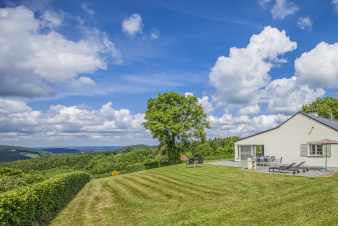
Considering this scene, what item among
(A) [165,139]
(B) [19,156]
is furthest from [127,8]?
(B) [19,156]

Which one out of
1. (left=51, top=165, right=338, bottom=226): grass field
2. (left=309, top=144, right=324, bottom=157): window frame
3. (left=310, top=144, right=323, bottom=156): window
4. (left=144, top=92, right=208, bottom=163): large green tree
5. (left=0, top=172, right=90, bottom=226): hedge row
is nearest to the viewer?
(left=0, top=172, right=90, bottom=226): hedge row

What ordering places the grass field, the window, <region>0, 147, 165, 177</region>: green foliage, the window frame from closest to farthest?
the grass field < the window frame < the window < <region>0, 147, 165, 177</region>: green foliage

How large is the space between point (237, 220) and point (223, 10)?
15026 millimetres

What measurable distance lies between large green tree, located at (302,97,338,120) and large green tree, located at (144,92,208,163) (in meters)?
25.6

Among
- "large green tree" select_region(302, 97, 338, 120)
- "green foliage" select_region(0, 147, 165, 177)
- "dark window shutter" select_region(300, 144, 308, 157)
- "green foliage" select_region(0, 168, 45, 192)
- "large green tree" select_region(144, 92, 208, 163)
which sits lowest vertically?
"green foliage" select_region(0, 147, 165, 177)

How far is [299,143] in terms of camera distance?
85.6 ft

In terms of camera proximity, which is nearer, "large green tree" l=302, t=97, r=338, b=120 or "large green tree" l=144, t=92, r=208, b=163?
"large green tree" l=144, t=92, r=208, b=163

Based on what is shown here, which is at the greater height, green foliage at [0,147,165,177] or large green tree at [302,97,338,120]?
large green tree at [302,97,338,120]

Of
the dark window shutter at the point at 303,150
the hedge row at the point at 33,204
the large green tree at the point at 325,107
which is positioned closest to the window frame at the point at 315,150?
the dark window shutter at the point at 303,150

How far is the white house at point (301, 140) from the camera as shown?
23844 mm

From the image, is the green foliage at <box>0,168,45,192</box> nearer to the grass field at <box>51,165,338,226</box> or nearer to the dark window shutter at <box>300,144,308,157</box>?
the grass field at <box>51,165,338,226</box>

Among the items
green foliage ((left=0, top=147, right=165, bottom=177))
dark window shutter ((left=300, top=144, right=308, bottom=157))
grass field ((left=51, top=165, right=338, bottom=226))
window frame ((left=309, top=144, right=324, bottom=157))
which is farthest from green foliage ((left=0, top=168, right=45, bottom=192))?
green foliage ((left=0, top=147, right=165, bottom=177))

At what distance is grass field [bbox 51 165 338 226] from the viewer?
9.27 meters

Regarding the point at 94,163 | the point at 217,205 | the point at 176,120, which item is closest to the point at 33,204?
the point at 217,205
